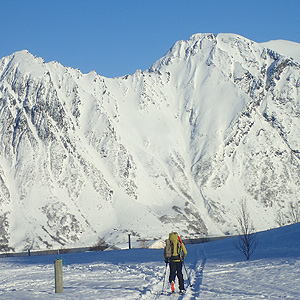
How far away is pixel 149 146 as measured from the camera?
6348 inches

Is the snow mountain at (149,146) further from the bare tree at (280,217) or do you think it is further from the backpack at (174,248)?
the backpack at (174,248)

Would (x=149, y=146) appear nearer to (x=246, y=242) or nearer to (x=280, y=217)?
(x=280, y=217)

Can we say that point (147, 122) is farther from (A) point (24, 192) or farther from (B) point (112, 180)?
(A) point (24, 192)

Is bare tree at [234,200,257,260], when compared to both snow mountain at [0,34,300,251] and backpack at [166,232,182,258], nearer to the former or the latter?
backpack at [166,232,182,258]

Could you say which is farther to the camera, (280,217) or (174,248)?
(280,217)

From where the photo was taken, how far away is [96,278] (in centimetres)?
2014

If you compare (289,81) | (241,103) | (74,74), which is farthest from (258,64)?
(74,74)

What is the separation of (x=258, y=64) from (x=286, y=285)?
183 meters

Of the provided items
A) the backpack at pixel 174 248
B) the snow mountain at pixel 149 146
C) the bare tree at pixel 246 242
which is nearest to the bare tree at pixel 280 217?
the snow mountain at pixel 149 146

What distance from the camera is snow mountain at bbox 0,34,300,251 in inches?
4961

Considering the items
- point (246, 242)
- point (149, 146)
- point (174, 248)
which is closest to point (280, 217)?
point (149, 146)

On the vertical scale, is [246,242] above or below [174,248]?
below

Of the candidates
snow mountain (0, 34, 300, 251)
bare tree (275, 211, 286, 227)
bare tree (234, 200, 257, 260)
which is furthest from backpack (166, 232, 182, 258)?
bare tree (275, 211, 286, 227)

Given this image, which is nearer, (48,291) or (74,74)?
(48,291)
